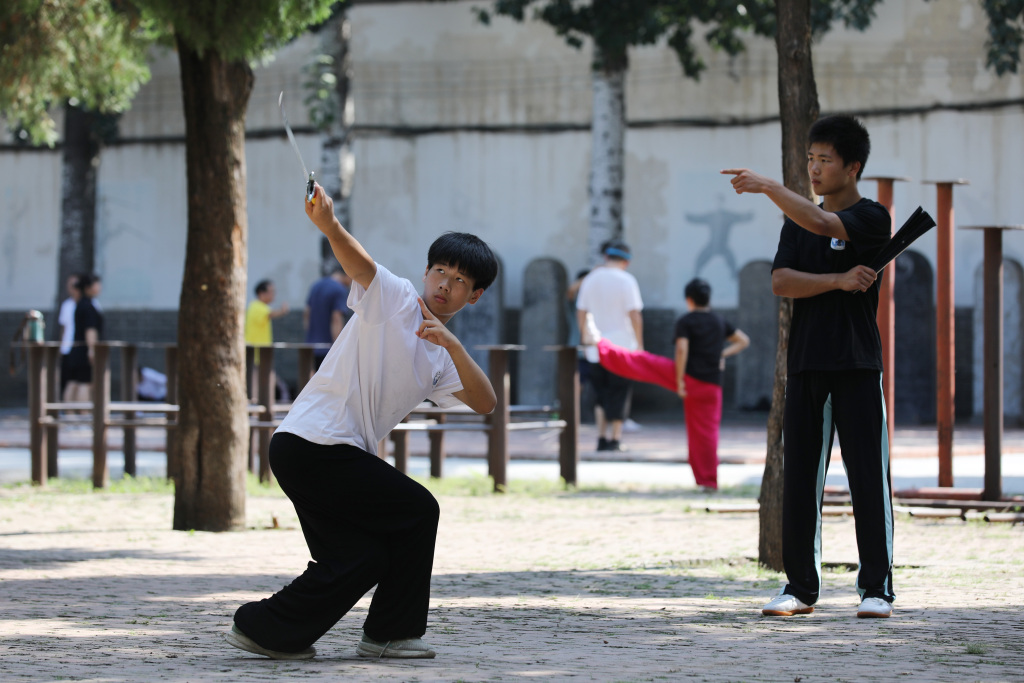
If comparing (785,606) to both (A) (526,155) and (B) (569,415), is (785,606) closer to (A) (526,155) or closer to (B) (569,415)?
(B) (569,415)

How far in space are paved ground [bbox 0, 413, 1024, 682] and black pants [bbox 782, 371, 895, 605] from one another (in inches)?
7.6

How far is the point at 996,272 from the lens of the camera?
865cm

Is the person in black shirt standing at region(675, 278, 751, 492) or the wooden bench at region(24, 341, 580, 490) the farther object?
the wooden bench at region(24, 341, 580, 490)

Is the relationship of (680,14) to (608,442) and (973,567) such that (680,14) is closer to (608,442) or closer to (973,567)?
(608,442)

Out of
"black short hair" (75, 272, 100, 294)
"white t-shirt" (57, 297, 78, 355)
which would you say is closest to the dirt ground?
"black short hair" (75, 272, 100, 294)

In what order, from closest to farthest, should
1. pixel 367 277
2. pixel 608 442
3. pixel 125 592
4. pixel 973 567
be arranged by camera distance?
pixel 367 277
pixel 125 592
pixel 973 567
pixel 608 442

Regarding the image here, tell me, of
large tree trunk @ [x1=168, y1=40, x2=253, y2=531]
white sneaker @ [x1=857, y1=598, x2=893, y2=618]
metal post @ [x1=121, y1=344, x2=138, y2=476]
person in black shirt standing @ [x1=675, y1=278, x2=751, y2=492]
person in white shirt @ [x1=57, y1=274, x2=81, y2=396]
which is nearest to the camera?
white sneaker @ [x1=857, y1=598, x2=893, y2=618]

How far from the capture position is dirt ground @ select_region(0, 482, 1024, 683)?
407 centimetres

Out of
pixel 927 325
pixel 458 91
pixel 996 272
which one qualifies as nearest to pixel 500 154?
pixel 458 91

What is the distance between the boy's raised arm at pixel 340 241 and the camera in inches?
155

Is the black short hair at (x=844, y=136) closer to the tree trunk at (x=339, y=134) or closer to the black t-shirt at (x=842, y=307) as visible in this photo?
the black t-shirt at (x=842, y=307)

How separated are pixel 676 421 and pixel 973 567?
13573 millimetres

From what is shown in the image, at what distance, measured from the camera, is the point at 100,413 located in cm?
1063

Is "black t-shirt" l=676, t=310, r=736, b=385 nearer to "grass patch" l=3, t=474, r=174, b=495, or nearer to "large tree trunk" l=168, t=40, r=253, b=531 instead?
Result: "large tree trunk" l=168, t=40, r=253, b=531
